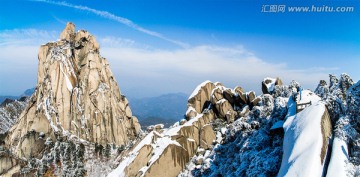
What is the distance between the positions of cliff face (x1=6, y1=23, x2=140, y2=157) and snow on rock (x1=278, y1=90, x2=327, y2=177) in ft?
302

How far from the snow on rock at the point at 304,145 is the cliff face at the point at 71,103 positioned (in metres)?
92.1

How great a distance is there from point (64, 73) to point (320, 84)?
91927 millimetres

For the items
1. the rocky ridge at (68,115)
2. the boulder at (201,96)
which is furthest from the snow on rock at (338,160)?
the rocky ridge at (68,115)

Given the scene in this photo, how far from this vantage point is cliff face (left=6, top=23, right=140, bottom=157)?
10556cm

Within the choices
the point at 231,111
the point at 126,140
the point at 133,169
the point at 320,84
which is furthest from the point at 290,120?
the point at 126,140

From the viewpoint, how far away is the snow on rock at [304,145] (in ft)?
79.3

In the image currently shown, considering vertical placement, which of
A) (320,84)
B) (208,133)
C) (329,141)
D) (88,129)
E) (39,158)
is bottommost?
(39,158)

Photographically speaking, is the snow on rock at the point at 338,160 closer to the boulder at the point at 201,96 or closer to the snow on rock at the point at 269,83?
the snow on rock at the point at 269,83

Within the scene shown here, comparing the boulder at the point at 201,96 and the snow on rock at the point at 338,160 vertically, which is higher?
the boulder at the point at 201,96

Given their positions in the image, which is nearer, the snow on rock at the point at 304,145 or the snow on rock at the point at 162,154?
the snow on rock at the point at 304,145

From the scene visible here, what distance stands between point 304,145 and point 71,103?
99666mm

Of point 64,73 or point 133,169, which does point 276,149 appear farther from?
point 64,73

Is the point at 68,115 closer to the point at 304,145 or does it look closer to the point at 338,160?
the point at 304,145

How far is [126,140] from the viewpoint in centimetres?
11856
